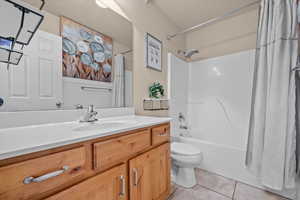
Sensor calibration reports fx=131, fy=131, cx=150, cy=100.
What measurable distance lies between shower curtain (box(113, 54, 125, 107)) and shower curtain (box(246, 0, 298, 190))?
1.37 m

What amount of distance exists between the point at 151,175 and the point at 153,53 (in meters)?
1.38

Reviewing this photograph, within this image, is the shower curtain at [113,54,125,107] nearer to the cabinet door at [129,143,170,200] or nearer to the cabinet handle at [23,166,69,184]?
the cabinet door at [129,143,170,200]

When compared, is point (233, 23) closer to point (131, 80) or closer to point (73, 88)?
point (131, 80)

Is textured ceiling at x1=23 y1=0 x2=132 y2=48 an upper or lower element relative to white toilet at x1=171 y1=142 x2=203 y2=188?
upper

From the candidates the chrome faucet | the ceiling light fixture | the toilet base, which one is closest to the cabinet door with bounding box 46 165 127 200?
the chrome faucet

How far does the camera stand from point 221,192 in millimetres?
1394

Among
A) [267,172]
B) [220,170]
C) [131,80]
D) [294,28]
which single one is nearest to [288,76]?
[294,28]

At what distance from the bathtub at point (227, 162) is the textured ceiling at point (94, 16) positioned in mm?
1652

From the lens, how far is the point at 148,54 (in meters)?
1.63

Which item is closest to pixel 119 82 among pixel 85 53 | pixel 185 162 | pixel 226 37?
pixel 85 53

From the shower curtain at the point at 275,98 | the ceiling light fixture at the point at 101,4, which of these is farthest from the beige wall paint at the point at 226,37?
the ceiling light fixture at the point at 101,4

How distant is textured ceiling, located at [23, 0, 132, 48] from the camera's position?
94 centimetres

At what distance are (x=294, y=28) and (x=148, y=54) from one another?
4.53 ft

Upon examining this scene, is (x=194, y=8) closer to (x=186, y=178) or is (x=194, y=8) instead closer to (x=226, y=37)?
(x=226, y=37)
